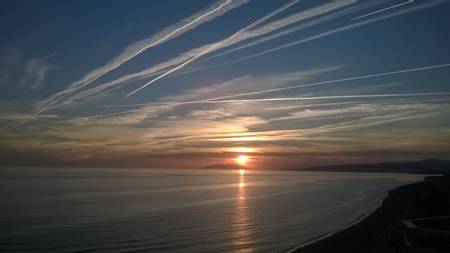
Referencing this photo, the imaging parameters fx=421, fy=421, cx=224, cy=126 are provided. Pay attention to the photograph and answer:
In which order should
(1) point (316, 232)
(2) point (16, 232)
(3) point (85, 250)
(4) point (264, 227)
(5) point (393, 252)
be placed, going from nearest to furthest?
(5) point (393, 252) < (3) point (85, 250) < (2) point (16, 232) < (1) point (316, 232) < (4) point (264, 227)

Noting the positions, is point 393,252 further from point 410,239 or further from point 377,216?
point 377,216

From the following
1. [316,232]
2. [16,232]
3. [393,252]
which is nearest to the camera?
[393,252]

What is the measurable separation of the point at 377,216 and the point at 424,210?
19.9 ft

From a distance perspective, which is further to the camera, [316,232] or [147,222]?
[147,222]

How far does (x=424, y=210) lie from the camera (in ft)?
181

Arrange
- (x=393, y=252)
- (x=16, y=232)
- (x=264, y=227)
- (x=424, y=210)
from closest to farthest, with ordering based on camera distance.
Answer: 1. (x=393, y=252)
2. (x=16, y=232)
3. (x=264, y=227)
4. (x=424, y=210)

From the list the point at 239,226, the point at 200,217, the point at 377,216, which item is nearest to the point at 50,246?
the point at 239,226

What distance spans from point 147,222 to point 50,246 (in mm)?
17450

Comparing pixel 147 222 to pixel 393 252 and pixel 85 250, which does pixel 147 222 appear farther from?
pixel 393 252

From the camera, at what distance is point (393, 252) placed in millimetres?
26938

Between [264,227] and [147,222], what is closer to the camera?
[264,227]

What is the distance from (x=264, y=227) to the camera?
48.3 metres

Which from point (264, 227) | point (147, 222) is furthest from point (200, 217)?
point (264, 227)

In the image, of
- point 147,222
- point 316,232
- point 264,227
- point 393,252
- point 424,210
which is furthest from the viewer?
point 424,210
